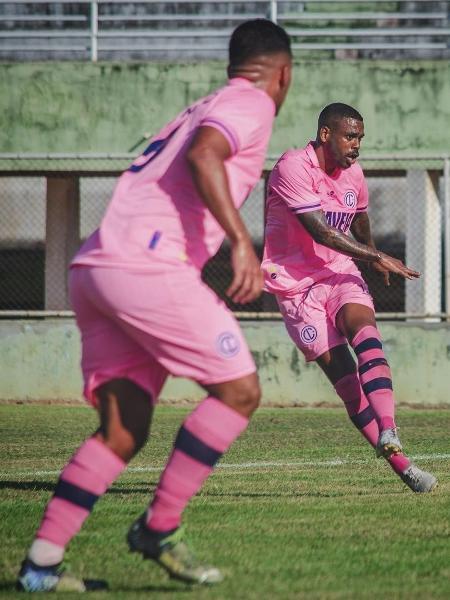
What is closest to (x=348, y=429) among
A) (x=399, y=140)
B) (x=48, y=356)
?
(x=48, y=356)

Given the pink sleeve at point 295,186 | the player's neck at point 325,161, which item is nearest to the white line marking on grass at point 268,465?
the pink sleeve at point 295,186

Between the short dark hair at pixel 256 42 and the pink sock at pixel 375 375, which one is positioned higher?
the short dark hair at pixel 256 42

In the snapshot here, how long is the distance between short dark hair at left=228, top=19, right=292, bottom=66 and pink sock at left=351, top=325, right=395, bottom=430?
10.00 ft

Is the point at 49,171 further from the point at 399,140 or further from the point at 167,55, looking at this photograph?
the point at 399,140

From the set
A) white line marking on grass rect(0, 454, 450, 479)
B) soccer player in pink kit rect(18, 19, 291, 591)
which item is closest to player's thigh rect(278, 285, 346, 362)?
white line marking on grass rect(0, 454, 450, 479)

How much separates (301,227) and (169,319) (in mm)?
3625

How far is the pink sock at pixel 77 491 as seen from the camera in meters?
4.69

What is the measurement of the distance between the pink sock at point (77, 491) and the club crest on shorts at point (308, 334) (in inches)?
128

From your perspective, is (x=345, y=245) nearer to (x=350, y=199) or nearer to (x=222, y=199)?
(x=350, y=199)

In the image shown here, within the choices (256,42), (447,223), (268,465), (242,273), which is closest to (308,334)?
(268,465)

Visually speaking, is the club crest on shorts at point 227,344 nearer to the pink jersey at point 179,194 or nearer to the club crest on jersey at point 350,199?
A: the pink jersey at point 179,194

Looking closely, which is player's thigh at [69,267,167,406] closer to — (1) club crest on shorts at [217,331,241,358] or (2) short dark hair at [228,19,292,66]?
(1) club crest on shorts at [217,331,241,358]

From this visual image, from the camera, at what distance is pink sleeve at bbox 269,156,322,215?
7828 mm

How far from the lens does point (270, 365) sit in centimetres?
1485
